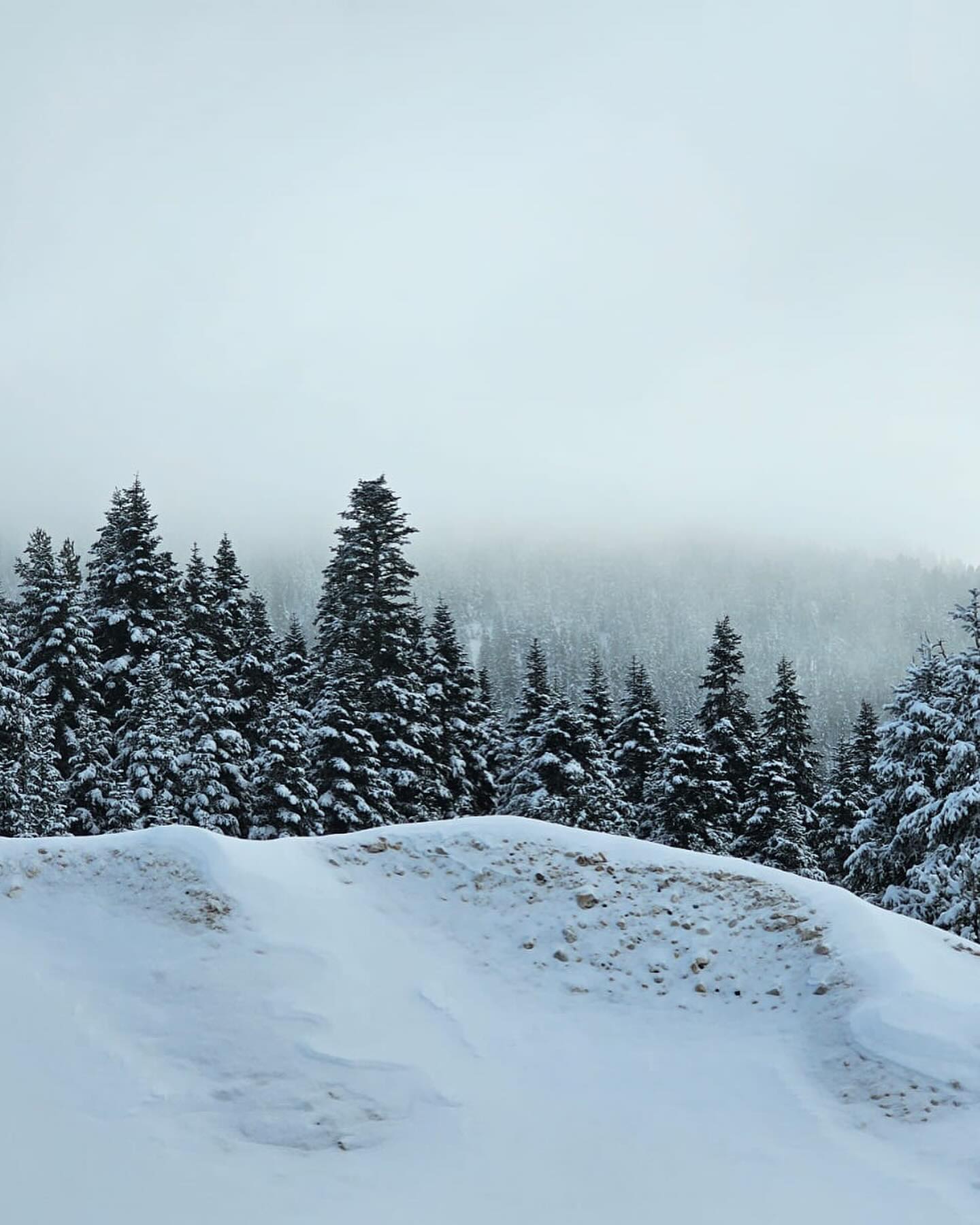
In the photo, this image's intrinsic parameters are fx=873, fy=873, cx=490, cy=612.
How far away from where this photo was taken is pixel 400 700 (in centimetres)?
2906

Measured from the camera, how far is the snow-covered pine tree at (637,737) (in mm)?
37938

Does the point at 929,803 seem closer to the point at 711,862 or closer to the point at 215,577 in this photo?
the point at 711,862

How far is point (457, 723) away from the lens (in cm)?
3541

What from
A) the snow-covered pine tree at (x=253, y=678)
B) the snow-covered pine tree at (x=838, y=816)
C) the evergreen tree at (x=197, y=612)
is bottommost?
the snow-covered pine tree at (x=838, y=816)

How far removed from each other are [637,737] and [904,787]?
16.3 m

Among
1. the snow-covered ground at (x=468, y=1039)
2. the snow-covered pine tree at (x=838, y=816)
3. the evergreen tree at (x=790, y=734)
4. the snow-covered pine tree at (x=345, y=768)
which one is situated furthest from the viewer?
the snow-covered pine tree at (x=838, y=816)

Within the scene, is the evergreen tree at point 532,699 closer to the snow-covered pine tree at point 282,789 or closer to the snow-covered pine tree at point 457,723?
the snow-covered pine tree at point 457,723

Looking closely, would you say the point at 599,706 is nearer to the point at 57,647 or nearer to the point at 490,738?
the point at 490,738

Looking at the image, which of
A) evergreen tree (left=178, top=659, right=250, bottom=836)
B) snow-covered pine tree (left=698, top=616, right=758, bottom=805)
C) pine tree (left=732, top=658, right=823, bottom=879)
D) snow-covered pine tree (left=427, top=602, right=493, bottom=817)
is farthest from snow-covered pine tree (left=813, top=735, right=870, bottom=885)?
evergreen tree (left=178, top=659, right=250, bottom=836)

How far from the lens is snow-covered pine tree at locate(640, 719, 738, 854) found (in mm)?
31297

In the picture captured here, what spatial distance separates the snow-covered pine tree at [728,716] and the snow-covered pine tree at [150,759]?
65.5 ft

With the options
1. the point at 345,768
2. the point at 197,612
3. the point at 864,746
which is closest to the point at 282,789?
the point at 345,768

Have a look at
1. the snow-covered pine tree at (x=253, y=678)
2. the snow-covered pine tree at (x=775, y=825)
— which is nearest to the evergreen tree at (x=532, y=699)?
the snow-covered pine tree at (x=775, y=825)

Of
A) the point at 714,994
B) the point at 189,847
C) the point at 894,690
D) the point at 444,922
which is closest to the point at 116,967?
the point at 189,847
